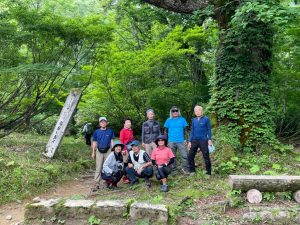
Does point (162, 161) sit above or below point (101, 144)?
below

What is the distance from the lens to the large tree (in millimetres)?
9023

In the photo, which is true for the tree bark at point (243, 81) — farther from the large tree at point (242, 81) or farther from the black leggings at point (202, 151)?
the black leggings at point (202, 151)

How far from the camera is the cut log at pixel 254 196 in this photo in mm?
5945

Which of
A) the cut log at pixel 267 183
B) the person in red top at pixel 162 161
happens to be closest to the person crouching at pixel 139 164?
the person in red top at pixel 162 161

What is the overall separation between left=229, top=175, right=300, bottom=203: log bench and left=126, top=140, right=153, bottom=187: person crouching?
225 centimetres

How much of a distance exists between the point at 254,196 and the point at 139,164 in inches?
110

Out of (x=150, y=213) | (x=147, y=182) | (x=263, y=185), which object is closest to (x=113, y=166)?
(x=147, y=182)

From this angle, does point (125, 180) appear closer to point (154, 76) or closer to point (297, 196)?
point (297, 196)

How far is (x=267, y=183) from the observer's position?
595 centimetres

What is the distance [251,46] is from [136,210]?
585 cm

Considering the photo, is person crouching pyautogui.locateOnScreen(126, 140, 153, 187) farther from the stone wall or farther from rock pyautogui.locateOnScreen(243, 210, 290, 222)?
rock pyautogui.locateOnScreen(243, 210, 290, 222)

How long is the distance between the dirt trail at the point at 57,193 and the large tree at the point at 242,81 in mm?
3918

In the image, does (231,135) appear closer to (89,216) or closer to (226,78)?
(226,78)

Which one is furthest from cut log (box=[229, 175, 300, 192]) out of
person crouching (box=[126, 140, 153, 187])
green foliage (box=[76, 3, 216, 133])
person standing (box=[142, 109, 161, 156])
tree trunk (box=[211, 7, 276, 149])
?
green foliage (box=[76, 3, 216, 133])
